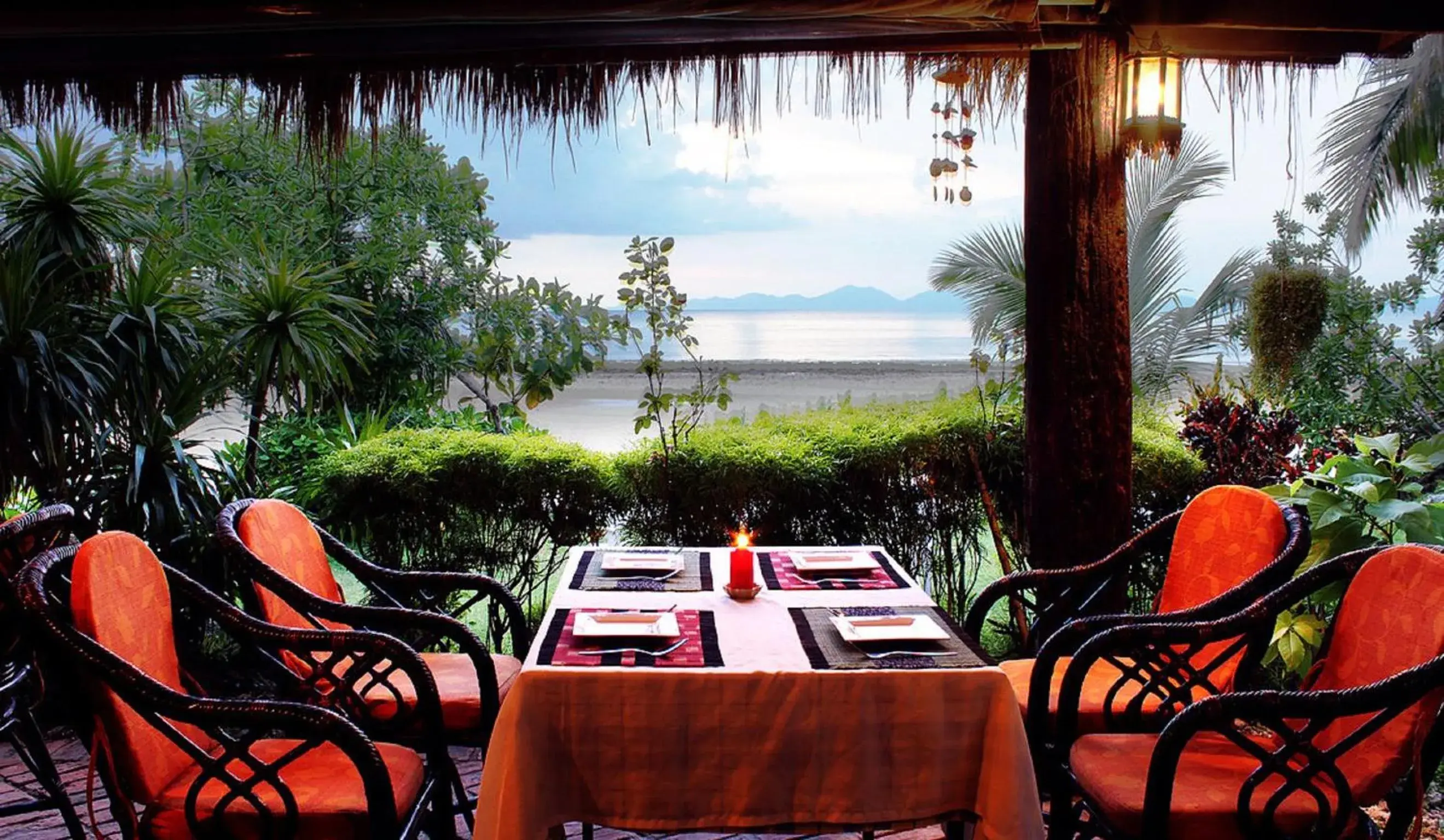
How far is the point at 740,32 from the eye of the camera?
3348mm

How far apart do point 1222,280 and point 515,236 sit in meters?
5.27

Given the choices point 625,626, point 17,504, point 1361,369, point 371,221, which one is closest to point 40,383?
point 17,504

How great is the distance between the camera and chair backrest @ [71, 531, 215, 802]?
1878mm

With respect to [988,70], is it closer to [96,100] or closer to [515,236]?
[96,100]

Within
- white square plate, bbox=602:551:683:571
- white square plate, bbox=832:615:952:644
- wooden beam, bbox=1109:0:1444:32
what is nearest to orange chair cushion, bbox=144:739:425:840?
white square plate, bbox=602:551:683:571

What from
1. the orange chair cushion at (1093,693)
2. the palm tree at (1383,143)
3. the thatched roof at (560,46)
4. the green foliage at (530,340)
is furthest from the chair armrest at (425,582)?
the palm tree at (1383,143)

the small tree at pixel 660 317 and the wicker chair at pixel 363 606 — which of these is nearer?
the wicker chair at pixel 363 606

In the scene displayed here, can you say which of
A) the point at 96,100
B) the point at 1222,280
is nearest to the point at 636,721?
the point at 96,100

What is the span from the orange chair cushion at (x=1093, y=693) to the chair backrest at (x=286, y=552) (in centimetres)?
170

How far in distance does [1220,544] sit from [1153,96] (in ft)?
4.33

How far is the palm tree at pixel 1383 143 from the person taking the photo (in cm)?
637

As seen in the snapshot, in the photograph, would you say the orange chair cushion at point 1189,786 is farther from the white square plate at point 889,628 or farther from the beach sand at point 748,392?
the beach sand at point 748,392

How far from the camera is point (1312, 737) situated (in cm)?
191

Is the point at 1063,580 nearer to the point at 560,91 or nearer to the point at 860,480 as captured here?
the point at 860,480
